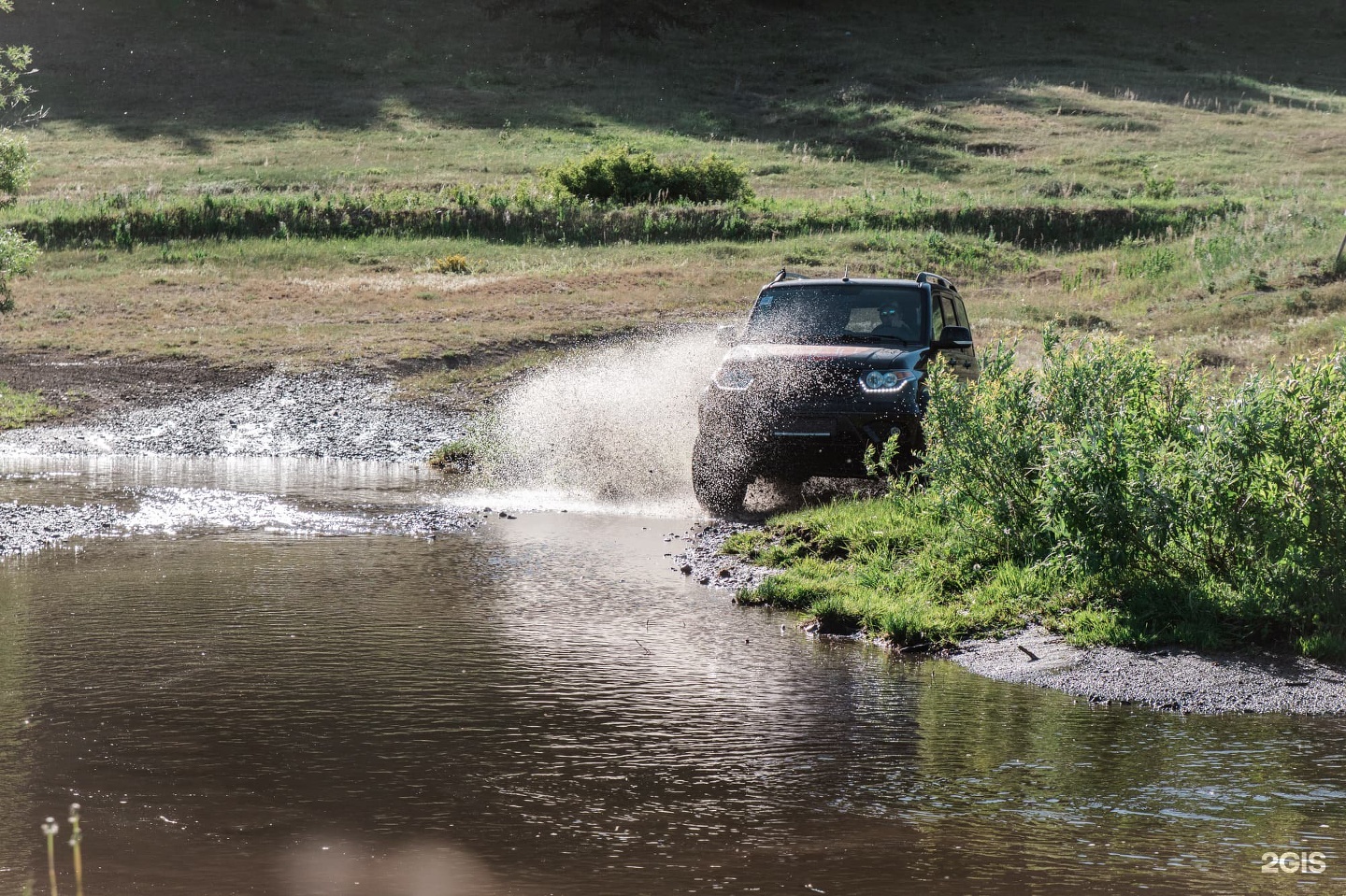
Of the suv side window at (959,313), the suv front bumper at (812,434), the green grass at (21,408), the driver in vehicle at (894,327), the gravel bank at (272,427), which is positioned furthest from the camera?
the green grass at (21,408)

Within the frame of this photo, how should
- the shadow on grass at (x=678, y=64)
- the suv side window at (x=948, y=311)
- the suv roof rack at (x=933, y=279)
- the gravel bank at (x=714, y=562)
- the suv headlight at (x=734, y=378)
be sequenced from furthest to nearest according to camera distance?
the shadow on grass at (x=678, y=64) → the suv side window at (x=948, y=311) → the suv roof rack at (x=933, y=279) → the suv headlight at (x=734, y=378) → the gravel bank at (x=714, y=562)

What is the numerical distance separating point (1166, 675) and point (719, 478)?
6678 millimetres

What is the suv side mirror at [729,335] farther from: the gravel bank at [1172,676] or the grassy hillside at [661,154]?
the grassy hillside at [661,154]

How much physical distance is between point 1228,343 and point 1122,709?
65.1 ft

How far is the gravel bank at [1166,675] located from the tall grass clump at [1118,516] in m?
0.20

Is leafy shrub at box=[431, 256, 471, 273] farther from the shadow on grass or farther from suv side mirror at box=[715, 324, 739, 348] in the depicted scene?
the shadow on grass

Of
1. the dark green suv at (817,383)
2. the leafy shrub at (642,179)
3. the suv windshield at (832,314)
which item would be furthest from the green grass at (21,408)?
the leafy shrub at (642,179)

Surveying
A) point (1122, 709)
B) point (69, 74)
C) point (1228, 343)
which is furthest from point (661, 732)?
point (69, 74)

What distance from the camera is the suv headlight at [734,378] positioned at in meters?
14.4

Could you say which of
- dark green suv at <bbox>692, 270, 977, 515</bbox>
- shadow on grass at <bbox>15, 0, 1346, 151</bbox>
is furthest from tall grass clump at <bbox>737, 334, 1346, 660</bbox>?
shadow on grass at <bbox>15, 0, 1346, 151</bbox>

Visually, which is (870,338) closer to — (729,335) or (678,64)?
(729,335)

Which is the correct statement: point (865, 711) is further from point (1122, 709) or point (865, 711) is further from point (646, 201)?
point (646, 201)

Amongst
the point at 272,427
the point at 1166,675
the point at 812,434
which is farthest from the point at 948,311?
the point at 272,427

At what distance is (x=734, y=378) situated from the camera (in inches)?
572
